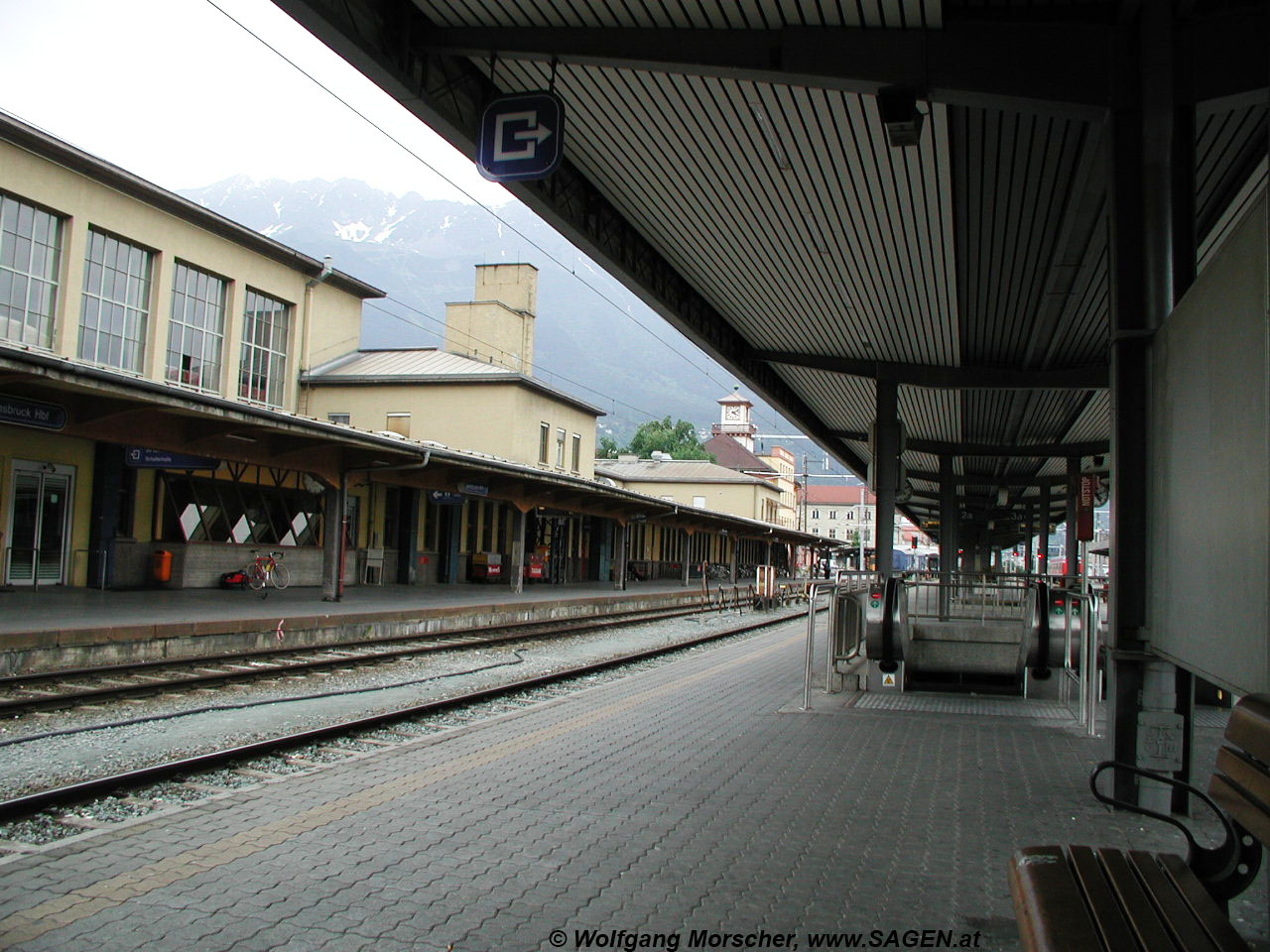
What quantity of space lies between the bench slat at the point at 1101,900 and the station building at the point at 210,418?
1149 cm

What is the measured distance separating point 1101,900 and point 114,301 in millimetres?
23539

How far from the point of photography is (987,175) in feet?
30.1

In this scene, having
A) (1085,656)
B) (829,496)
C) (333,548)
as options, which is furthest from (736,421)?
(1085,656)

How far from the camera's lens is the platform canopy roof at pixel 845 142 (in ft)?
20.8

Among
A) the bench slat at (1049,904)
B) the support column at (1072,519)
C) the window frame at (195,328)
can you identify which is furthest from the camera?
the support column at (1072,519)

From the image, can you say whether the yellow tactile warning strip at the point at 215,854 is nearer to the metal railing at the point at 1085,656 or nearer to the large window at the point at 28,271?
the metal railing at the point at 1085,656

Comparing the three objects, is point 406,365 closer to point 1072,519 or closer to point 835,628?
point 1072,519

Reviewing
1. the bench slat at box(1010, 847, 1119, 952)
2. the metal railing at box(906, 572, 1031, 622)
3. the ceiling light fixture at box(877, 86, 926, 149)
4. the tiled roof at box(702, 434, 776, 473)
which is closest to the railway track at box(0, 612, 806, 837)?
the bench slat at box(1010, 847, 1119, 952)

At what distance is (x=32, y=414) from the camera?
13070 millimetres

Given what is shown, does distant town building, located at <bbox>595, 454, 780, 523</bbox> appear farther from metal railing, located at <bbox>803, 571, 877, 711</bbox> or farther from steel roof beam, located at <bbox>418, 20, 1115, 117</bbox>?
steel roof beam, located at <bbox>418, 20, 1115, 117</bbox>

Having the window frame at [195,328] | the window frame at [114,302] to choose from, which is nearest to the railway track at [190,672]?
the window frame at [114,302]

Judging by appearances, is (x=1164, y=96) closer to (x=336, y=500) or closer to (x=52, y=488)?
(x=336, y=500)

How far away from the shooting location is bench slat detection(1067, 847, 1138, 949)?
8.43 ft

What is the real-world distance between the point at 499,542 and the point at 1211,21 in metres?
29.7
